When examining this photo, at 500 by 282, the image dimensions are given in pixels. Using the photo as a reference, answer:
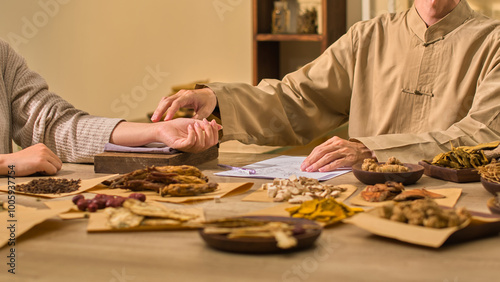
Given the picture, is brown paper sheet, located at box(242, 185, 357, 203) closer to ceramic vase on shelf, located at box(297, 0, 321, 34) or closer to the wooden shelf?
the wooden shelf

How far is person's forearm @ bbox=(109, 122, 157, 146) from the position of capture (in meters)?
1.79

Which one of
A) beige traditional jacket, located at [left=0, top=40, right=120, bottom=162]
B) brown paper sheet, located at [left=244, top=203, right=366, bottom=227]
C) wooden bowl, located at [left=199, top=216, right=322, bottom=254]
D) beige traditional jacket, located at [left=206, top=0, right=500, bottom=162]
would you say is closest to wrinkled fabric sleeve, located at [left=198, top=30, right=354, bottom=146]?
beige traditional jacket, located at [left=206, top=0, right=500, bottom=162]

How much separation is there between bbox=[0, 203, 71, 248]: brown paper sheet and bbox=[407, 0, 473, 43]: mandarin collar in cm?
150

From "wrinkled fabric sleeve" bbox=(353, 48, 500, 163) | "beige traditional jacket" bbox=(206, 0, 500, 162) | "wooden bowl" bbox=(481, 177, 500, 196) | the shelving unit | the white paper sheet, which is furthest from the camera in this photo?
the shelving unit

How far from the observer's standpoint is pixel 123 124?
1.88 meters

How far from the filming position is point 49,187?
4.49 ft

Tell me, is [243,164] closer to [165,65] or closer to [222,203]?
[222,203]

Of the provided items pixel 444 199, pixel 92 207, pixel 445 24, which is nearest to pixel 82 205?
pixel 92 207

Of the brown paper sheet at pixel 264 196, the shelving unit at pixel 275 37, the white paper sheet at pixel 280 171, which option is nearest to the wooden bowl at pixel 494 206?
the brown paper sheet at pixel 264 196

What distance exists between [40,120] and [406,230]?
54.1 inches

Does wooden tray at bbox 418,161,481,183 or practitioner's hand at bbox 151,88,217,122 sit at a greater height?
practitioner's hand at bbox 151,88,217,122

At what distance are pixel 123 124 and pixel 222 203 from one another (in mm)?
740

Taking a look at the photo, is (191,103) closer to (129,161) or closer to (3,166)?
(129,161)

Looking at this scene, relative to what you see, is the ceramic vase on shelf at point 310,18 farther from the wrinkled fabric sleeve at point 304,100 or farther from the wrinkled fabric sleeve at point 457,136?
the wrinkled fabric sleeve at point 457,136
